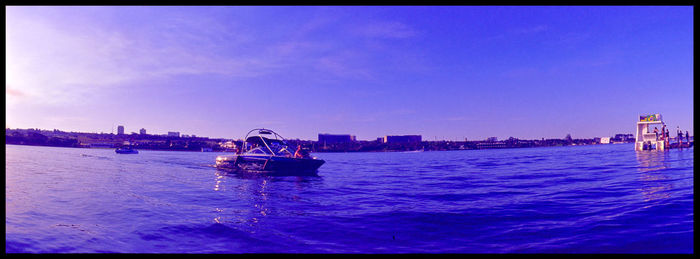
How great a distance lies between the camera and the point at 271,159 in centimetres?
3070

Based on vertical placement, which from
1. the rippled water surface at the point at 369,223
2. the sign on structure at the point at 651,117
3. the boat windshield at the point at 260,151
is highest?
the sign on structure at the point at 651,117

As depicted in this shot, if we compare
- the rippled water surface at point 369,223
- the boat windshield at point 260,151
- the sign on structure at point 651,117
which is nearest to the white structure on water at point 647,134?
the sign on structure at point 651,117

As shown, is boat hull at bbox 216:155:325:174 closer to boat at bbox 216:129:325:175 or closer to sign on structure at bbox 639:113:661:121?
boat at bbox 216:129:325:175

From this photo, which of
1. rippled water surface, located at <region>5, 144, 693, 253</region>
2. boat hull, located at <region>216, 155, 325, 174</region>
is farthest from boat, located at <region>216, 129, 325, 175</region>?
rippled water surface, located at <region>5, 144, 693, 253</region>

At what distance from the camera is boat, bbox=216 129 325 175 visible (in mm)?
30547

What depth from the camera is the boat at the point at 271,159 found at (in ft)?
100

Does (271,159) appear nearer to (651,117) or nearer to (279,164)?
(279,164)

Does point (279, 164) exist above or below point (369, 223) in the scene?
above

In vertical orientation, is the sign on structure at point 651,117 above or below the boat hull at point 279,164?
above

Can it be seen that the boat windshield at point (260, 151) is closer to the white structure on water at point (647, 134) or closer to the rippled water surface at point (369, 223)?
the rippled water surface at point (369, 223)

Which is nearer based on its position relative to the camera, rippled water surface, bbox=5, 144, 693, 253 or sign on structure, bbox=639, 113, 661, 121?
rippled water surface, bbox=5, 144, 693, 253

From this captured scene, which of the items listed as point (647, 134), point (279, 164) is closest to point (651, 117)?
point (647, 134)

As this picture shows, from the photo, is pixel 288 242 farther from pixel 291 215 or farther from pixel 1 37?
pixel 1 37

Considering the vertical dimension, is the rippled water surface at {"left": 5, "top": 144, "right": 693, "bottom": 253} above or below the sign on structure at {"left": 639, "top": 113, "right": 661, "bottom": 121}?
below
